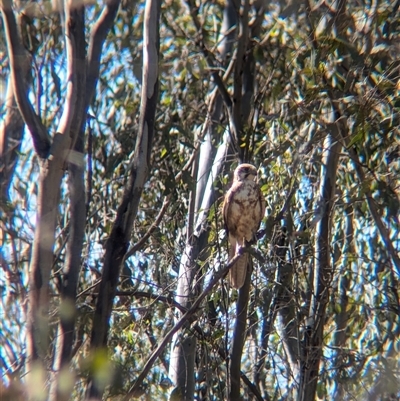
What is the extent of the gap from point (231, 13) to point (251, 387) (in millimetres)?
2548

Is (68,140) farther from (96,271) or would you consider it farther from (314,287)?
(314,287)

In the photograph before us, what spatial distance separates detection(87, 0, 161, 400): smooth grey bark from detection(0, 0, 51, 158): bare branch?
0.40 metres

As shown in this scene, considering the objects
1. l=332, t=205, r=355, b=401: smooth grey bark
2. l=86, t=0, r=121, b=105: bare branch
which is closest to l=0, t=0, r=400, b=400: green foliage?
l=332, t=205, r=355, b=401: smooth grey bark

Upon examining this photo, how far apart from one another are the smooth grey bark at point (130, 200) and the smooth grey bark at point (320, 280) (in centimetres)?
110

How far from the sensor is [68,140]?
328 centimetres

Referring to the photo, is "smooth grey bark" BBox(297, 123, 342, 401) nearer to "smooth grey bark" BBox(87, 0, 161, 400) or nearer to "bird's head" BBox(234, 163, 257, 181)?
"bird's head" BBox(234, 163, 257, 181)

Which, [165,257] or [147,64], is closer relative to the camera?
[147,64]

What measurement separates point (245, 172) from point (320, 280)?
812mm

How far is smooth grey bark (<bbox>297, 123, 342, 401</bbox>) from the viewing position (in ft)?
14.4

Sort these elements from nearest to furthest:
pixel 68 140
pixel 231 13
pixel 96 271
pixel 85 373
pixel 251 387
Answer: pixel 85 373, pixel 68 140, pixel 251 387, pixel 96 271, pixel 231 13

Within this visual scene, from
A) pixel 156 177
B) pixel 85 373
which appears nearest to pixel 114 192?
pixel 156 177

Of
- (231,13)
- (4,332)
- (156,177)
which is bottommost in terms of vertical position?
(4,332)

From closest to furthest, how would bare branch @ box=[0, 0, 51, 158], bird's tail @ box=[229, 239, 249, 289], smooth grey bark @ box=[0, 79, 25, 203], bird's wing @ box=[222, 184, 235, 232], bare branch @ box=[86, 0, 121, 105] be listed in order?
bare branch @ box=[0, 0, 51, 158] < bare branch @ box=[86, 0, 121, 105] < smooth grey bark @ box=[0, 79, 25, 203] < bird's tail @ box=[229, 239, 249, 289] < bird's wing @ box=[222, 184, 235, 232]

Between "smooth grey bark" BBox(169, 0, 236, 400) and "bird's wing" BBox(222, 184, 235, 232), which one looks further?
"bird's wing" BBox(222, 184, 235, 232)
